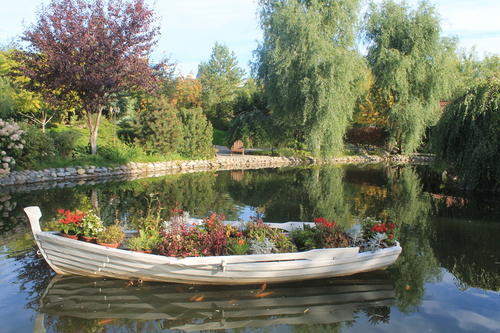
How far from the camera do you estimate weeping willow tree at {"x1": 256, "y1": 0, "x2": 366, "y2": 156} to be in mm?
21375

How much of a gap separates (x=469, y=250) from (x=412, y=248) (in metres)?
1.03

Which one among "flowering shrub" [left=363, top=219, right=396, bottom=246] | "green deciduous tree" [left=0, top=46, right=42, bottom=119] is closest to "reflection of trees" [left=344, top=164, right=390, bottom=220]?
"flowering shrub" [left=363, top=219, right=396, bottom=246]

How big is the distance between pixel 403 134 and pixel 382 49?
5846 mm

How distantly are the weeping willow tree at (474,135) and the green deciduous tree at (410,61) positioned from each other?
11267 mm

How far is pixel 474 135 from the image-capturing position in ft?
43.3

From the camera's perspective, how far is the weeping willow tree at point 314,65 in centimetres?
2138

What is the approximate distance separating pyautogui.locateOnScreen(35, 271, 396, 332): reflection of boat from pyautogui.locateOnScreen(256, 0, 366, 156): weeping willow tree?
16653 mm

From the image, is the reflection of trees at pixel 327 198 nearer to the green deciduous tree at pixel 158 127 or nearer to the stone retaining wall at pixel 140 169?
the stone retaining wall at pixel 140 169

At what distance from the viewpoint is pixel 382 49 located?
973 inches

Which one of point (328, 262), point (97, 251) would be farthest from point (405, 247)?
point (97, 251)

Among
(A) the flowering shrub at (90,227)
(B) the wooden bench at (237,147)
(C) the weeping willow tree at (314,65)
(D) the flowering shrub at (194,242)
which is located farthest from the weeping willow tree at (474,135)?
(B) the wooden bench at (237,147)

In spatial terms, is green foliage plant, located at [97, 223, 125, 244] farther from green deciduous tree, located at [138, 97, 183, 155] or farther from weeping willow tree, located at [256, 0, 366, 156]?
weeping willow tree, located at [256, 0, 366, 156]

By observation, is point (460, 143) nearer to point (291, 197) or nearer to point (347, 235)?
point (291, 197)

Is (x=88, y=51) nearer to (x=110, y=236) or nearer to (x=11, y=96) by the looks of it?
(x=11, y=96)
